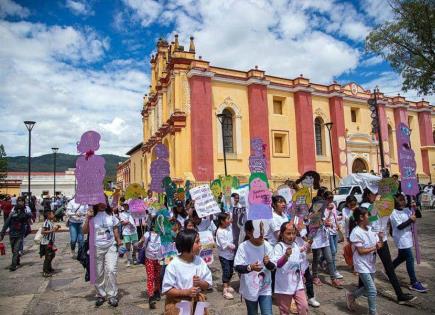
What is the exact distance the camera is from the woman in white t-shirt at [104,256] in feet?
19.2

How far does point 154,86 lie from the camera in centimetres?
3269

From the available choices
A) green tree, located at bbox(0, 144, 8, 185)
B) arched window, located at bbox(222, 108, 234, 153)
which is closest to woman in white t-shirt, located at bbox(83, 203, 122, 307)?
arched window, located at bbox(222, 108, 234, 153)

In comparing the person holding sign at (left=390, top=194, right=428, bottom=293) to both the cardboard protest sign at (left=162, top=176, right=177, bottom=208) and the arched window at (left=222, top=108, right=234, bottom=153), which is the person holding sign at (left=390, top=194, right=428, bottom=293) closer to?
the cardboard protest sign at (left=162, top=176, right=177, bottom=208)

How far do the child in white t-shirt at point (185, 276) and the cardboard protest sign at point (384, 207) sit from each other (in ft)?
12.8

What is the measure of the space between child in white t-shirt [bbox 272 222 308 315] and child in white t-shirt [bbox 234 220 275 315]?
0.20m

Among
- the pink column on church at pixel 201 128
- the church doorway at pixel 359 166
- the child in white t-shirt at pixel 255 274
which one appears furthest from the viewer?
the church doorway at pixel 359 166

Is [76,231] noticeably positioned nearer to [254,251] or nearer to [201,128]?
[254,251]

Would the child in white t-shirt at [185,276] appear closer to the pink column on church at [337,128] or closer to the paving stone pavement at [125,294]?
the paving stone pavement at [125,294]

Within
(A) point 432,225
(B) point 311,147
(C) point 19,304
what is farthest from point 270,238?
(B) point 311,147

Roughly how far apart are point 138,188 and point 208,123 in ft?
50.3

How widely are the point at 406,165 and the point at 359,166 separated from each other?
22963 mm

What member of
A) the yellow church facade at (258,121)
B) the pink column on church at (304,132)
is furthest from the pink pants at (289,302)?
the pink column on church at (304,132)

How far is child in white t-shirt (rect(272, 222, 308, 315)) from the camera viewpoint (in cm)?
408

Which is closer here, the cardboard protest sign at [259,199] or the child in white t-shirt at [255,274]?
the child in white t-shirt at [255,274]
